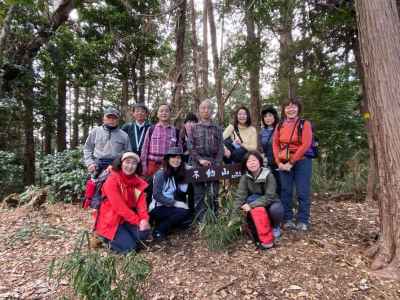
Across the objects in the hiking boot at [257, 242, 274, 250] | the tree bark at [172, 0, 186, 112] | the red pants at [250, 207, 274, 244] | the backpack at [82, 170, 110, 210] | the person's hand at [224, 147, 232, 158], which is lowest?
the hiking boot at [257, 242, 274, 250]

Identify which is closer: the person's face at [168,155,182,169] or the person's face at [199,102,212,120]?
the person's face at [168,155,182,169]

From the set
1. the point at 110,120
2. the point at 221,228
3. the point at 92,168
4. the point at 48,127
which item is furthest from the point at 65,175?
the point at 48,127

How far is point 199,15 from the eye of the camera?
12367mm

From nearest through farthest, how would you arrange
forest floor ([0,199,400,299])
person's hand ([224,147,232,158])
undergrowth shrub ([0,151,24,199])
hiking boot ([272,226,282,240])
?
forest floor ([0,199,400,299]), hiking boot ([272,226,282,240]), person's hand ([224,147,232,158]), undergrowth shrub ([0,151,24,199])

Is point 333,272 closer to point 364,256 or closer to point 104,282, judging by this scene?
point 364,256

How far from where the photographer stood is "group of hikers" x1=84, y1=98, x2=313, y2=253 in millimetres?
3641

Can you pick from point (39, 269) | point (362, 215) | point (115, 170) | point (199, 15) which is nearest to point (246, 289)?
point (115, 170)

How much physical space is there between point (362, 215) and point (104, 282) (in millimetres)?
4136

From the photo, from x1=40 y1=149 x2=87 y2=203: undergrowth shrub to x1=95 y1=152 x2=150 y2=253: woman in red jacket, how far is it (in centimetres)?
338

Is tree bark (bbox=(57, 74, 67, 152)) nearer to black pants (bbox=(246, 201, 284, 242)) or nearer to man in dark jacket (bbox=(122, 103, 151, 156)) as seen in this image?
man in dark jacket (bbox=(122, 103, 151, 156))

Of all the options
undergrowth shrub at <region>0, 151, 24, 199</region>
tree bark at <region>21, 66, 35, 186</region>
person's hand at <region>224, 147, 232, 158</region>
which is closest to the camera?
person's hand at <region>224, 147, 232, 158</region>

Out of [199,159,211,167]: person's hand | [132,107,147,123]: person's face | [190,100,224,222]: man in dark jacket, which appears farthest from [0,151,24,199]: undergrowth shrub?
[199,159,211,167]: person's hand

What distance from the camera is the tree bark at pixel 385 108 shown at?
9.84ft

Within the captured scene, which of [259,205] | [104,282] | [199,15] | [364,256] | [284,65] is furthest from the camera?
[199,15]
